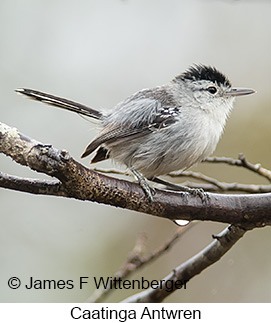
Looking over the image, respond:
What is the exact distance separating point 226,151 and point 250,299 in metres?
1.50

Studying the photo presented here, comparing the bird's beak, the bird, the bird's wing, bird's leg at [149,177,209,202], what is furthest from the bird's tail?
the bird's beak

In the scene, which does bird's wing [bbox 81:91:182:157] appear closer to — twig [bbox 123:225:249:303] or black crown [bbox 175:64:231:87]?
black crown [bbox 175:64:231:87]

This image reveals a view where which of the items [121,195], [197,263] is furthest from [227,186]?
[121,195]

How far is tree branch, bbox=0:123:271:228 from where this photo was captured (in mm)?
1815

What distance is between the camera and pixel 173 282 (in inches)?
106

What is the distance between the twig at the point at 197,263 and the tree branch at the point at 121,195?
0.15 m

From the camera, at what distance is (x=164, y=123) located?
10.00 feet

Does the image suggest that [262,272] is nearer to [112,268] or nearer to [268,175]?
[112,268]

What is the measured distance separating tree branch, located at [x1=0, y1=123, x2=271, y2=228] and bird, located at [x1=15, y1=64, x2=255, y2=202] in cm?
57

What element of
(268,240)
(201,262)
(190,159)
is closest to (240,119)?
(268,240)

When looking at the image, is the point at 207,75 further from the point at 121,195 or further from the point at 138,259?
the point at 121,195

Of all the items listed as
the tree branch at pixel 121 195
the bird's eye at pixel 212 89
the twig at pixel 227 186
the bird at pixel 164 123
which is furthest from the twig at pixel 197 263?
the bird's eye at pixel 212 89

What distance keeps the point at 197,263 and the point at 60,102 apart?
1.27m

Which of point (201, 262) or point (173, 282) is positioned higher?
point (201, 262)
